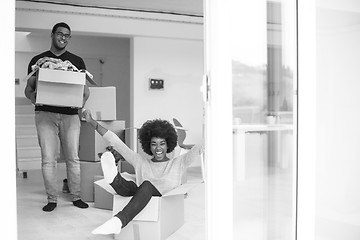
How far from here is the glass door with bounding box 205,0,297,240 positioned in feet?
5.41

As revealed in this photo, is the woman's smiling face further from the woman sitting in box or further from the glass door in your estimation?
the glass door

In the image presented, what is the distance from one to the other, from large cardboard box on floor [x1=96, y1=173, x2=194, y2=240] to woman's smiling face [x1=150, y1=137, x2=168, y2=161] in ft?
1.01

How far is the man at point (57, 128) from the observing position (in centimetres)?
343

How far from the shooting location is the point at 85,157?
3.98m

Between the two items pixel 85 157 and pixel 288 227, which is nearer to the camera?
pixel 288 227

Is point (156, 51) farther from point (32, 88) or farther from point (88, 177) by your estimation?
point (32, 88)

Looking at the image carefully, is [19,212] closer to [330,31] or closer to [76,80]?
[76,80]

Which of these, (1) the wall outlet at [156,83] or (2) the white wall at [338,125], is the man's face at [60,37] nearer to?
(2) the white wall at [338,125]

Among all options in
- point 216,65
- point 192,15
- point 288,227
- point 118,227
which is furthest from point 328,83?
point 192,15

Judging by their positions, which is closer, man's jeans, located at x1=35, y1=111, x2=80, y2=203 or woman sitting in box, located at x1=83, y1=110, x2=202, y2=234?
woman sitting in box, located at x1=83, y1=110, x2=202, y2=234

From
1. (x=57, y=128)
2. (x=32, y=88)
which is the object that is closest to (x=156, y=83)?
(x=57, y=128)

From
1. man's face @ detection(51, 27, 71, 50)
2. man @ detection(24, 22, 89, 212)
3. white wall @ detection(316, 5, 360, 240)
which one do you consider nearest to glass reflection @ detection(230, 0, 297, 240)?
white wall @ detection(316, 5, 360, 240)

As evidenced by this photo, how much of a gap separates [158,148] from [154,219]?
57 cm
